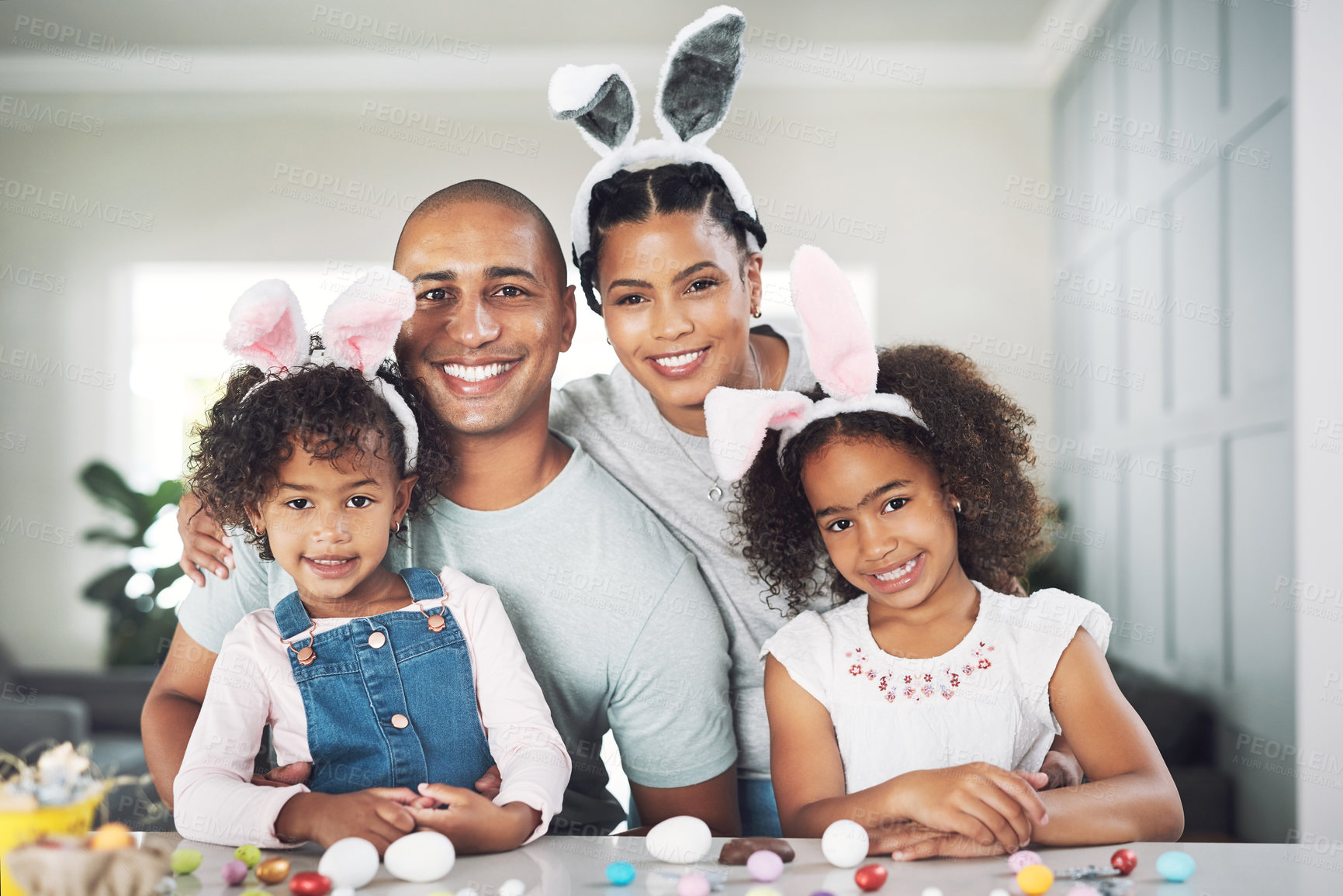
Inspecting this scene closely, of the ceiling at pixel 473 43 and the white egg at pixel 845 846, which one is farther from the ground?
the ceiling at pixel 473 43

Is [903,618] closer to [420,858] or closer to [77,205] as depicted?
[420,858]

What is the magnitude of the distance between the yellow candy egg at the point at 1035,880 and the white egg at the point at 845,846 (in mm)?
162

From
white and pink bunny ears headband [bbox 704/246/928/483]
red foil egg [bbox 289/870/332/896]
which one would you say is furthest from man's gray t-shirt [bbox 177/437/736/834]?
red foil egg [bbox 289/870/332/896]

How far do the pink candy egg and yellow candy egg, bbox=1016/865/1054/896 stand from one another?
0.75 feet

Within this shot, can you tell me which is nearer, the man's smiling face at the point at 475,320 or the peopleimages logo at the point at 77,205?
the man's smiling face at the point at 475,320

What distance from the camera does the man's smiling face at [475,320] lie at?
1.40 meters

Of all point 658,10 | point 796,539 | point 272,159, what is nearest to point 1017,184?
point 658,10

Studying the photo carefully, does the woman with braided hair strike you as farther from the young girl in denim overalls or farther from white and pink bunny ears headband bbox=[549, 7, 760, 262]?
the young girl in denim overalls

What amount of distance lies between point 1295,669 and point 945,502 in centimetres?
155

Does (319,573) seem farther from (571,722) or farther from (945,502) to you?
(945,502)

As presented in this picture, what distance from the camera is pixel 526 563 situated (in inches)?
55.4

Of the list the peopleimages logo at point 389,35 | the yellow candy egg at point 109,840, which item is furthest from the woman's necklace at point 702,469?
the peopleimages logo at point 389,35

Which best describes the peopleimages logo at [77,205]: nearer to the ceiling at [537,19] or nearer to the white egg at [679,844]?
the ceiling at [537,19]

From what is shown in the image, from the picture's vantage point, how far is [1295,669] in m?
2.38
